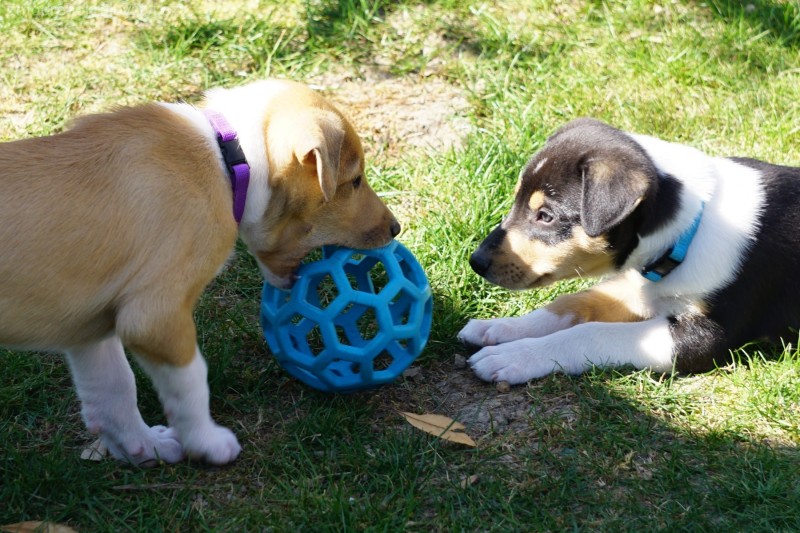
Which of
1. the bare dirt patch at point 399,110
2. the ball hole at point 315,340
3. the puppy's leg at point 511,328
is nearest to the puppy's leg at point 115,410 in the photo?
the ball hole at point 315,340

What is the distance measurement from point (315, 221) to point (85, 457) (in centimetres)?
146

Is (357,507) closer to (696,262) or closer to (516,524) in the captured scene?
(516,524)

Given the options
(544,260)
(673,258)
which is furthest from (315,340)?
(673,258)

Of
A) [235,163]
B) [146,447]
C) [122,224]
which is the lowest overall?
[146,447]

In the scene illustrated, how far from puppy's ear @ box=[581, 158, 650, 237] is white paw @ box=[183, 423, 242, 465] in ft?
6.39

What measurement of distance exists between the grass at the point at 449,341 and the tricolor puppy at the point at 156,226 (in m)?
0.35

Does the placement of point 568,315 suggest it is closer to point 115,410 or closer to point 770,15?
Result: point 115,410

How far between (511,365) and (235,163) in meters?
1.71

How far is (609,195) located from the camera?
455cm

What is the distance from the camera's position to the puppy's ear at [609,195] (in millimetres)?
4535

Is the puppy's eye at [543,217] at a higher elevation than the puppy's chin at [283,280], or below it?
higher

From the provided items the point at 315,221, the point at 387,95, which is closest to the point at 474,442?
the point at 315,221

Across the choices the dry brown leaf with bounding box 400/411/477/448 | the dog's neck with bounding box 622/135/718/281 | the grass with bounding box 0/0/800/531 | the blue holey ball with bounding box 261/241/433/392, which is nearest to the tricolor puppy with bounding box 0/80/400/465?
the blue holey ball with bounding box 261/241/433/392

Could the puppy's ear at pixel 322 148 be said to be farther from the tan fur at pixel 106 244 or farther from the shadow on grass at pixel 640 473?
the shadow on grass at pixel 640 473
